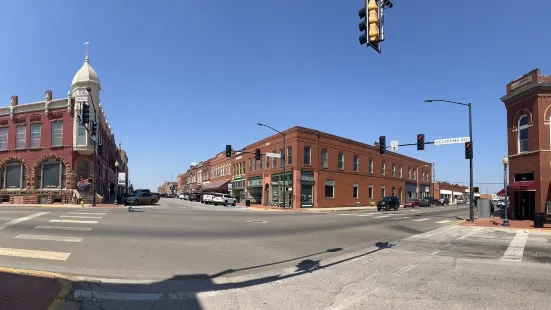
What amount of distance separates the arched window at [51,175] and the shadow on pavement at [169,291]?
115 ft

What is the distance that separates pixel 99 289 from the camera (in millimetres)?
7156

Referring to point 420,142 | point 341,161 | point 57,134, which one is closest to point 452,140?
point 420,142

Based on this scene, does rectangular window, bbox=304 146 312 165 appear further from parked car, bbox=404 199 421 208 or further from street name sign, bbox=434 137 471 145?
parked car, bbox=404 199 421 208

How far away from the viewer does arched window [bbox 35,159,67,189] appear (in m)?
37.7

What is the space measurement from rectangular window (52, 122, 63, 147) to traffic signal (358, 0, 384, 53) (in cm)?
3806

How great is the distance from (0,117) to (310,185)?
36265 mm

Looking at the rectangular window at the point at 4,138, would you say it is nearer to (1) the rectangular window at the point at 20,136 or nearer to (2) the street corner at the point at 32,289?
(1) the rectangular window at the point at 20,136

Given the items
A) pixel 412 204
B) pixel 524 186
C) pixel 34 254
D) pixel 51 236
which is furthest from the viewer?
pixel 412 204

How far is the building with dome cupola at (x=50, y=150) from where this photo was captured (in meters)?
37.5

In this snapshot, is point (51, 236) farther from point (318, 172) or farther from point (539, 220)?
point (318, 172)

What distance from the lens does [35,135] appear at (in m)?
39.2

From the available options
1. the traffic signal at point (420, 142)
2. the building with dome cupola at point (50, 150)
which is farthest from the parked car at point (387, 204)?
the building with dome cupola at point (50, 150)

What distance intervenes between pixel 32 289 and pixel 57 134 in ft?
121

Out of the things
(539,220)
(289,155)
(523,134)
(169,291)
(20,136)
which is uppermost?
(20,136)
